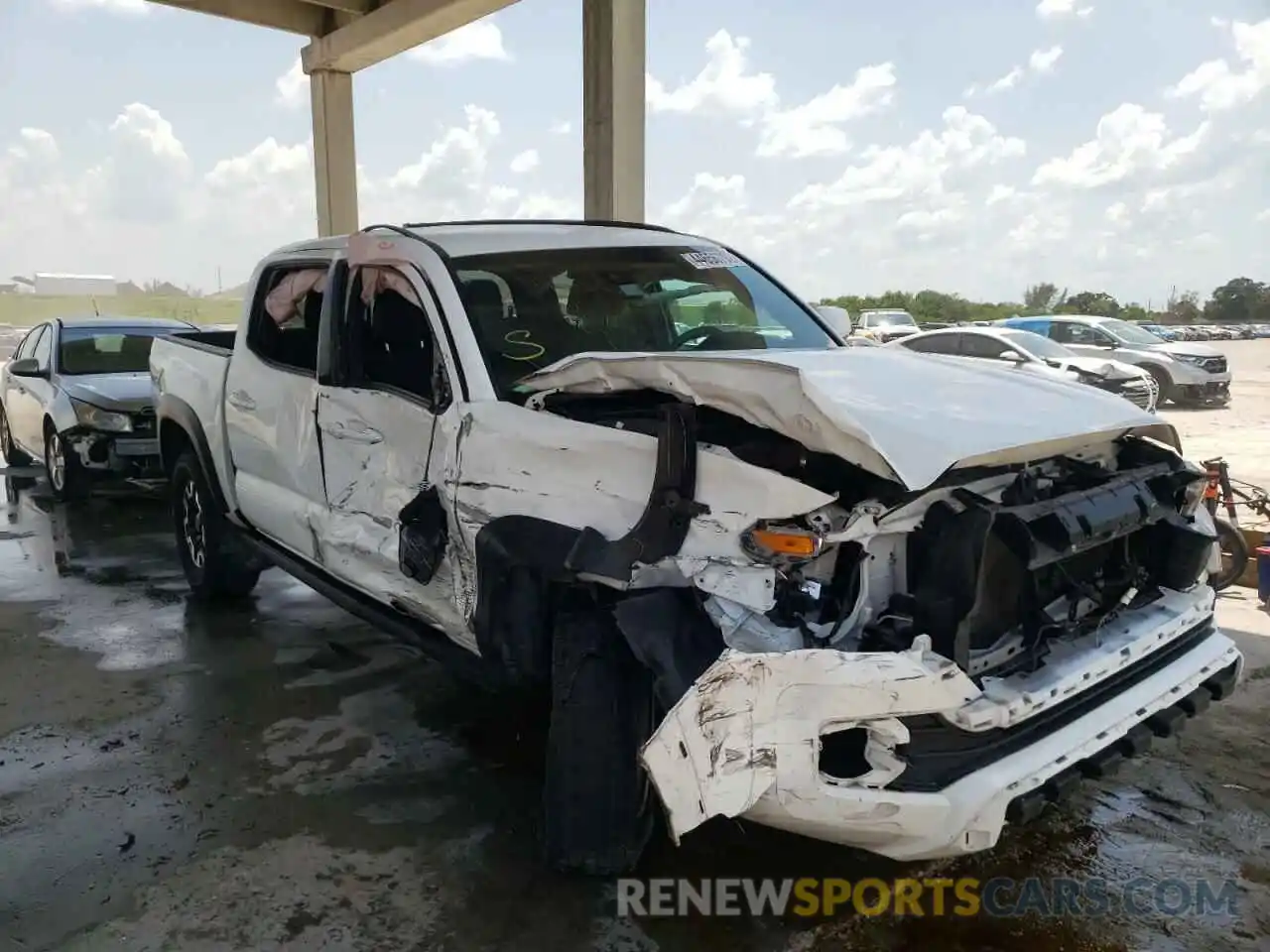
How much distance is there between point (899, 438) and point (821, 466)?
25 cm

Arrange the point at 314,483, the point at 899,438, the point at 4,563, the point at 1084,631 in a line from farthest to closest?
the point at 4,563 < the point at 314,483 < the point at 1084,631 < the point at 899,438

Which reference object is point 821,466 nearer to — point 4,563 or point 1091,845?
point 1091,845

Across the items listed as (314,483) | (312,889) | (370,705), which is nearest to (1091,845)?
(312,889)

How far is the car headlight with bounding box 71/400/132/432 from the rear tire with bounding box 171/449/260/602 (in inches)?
102

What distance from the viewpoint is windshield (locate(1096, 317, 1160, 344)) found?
699 inches

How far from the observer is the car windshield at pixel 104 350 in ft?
29.2

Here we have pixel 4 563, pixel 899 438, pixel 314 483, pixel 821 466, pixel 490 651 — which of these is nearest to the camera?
pixel 899 438

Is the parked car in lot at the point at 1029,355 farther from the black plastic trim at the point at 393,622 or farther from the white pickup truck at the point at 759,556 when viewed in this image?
the white pickup truck at the point at 759,556

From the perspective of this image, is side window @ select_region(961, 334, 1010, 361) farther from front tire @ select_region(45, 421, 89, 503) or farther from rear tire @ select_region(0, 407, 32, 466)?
rear tire @ select_region(0, 407, 32, 466)

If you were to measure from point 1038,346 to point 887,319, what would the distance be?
1062cm

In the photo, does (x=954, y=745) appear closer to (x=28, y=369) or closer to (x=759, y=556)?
(x=759, y=556)

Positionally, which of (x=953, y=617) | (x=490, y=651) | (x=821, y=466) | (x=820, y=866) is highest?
(x=821, y=466)

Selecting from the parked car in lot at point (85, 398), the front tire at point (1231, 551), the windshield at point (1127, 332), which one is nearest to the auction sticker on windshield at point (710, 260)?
the front tire at point (1231, 551)

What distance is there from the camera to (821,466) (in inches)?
103
